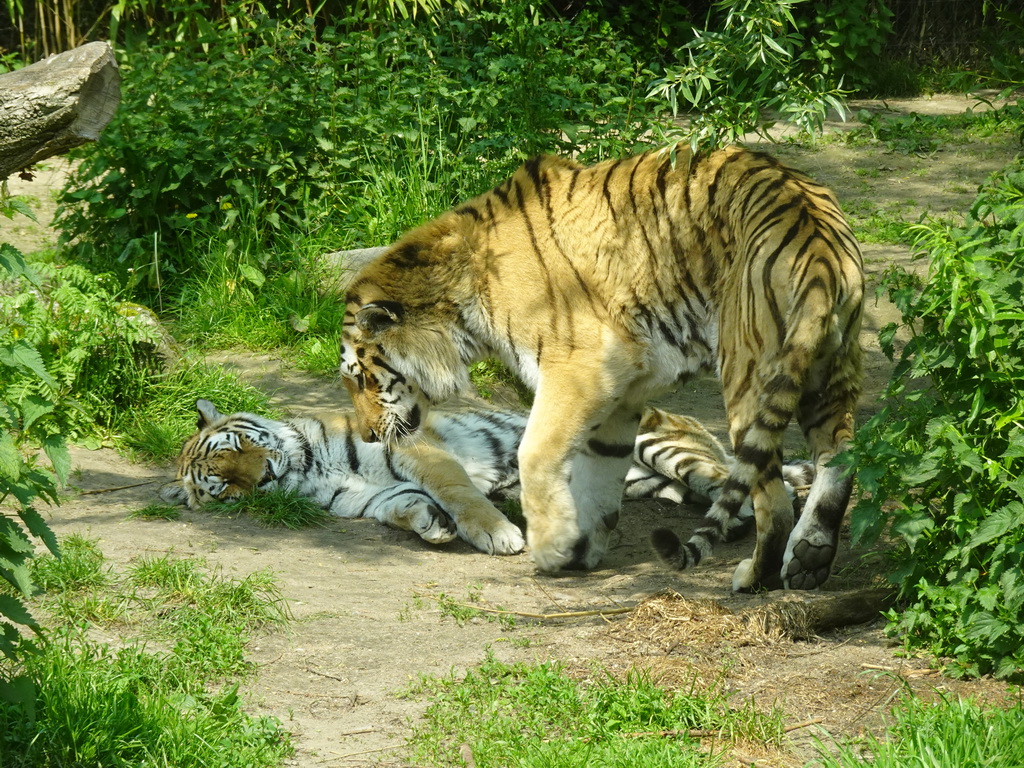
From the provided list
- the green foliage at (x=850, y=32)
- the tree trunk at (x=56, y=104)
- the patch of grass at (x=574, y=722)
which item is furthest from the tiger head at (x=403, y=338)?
the green foliage at (x=850, y=32)

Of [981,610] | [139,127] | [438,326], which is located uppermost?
[139,127]

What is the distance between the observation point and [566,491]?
176 inches

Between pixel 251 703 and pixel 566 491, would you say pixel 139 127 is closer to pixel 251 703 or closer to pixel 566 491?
pixel 566 491

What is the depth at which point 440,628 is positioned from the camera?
150 inches

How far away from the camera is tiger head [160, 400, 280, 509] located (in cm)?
507

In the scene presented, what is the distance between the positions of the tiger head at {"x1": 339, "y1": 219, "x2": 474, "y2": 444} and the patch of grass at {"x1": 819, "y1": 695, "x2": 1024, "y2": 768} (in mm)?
2514

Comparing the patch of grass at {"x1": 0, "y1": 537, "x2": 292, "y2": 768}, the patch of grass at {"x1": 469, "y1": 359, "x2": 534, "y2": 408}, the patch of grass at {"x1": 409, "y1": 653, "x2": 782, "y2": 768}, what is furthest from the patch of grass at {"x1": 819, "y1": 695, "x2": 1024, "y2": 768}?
the patch of grass at {"x1": 469, "y1": 359, "x2": 534, "y2": 408}

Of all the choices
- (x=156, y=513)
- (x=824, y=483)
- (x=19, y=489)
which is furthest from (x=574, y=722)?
(x=156, y=513)

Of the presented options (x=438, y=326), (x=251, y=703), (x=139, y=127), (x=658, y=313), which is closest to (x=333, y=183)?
(x=139, y=127)

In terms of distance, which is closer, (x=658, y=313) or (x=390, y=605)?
(x=390, y=605)

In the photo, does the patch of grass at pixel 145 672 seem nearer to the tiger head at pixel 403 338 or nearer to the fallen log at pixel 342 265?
the tiger head at pixel 403 338

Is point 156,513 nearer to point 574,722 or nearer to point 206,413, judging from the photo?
point 206,413

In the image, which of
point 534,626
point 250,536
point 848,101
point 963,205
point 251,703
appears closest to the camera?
point 251,703

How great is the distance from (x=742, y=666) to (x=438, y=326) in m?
2.08
